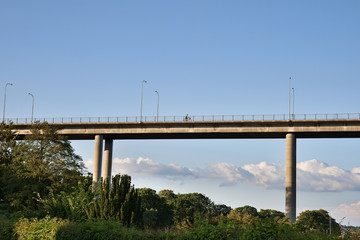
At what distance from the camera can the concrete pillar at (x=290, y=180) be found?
73.8m

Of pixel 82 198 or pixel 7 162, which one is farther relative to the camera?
pixel 7 162

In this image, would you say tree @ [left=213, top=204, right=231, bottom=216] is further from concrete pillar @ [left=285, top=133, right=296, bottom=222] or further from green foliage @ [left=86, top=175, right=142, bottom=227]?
green foliage @ [left=86, top=175, right=142, bottom=227]

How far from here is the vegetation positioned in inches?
803

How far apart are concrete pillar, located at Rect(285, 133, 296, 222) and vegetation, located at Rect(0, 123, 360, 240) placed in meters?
14.8

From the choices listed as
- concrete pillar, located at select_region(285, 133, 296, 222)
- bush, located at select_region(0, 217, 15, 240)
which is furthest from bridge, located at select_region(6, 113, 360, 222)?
bush, located at select_region(0, 217, 15, 240)

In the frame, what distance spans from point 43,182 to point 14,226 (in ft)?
70.3

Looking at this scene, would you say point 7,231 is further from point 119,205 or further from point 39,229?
point 119,205

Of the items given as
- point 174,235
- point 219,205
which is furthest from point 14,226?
point 219,205

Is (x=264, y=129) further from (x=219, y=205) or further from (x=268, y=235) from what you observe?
(x=219, y=205)

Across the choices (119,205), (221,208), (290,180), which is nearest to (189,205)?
(221,208)

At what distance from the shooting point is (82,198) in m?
38.5

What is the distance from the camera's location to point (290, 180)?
245 ft

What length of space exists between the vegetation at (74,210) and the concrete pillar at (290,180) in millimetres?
14815

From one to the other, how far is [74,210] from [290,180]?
149 feet
